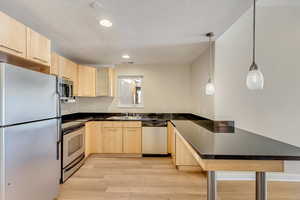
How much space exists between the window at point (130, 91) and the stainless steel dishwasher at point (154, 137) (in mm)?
869

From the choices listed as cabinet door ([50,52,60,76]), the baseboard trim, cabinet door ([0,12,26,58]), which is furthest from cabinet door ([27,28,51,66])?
the baseboard trim

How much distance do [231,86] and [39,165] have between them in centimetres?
287

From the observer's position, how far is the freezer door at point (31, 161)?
146 cm

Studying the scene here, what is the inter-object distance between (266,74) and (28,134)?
3330 millimetres

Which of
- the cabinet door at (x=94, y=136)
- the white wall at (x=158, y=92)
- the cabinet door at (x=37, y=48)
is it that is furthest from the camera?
the white wall at (x=158, y=92)

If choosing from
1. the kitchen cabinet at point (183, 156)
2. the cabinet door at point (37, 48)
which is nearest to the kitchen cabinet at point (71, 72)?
the cabinet door at point (37, 48)

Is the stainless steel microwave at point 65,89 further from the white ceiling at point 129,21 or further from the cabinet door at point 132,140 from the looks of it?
the cabinet door at point 132,140

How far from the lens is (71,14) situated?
188 centimetres

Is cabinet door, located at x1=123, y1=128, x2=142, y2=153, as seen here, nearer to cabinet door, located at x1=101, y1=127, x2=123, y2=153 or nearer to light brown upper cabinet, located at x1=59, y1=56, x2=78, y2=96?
cabinet door, located at x1=101, y1=127, x2=123, y2=153

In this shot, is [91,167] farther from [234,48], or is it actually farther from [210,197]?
[234,48]

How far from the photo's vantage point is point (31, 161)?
171 centimetres

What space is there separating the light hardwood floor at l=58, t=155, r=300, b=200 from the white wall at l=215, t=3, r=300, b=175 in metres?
0.90

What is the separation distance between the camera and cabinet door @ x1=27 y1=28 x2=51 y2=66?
1833 mm

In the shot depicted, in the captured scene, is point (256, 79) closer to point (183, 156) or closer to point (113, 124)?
point (183, 156)
